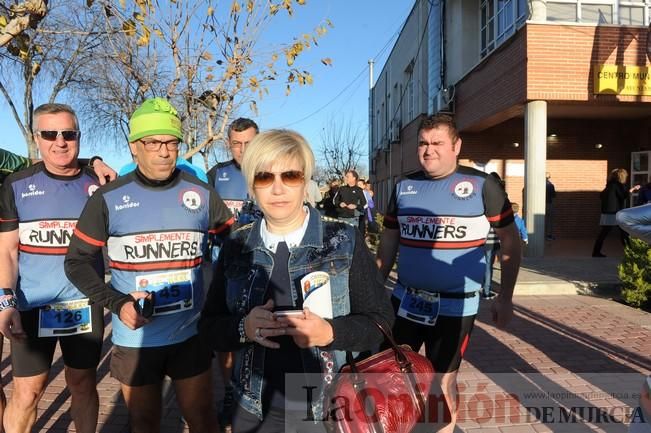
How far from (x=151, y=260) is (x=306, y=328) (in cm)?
126

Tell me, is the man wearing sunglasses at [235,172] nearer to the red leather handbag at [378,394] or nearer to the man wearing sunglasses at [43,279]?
the man wearing sunglasses at [43,279]

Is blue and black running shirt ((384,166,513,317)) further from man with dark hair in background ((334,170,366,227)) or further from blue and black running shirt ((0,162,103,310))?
man with dark hair in background ((334,170,366,227))

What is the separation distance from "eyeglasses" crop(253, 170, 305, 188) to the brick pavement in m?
2.55

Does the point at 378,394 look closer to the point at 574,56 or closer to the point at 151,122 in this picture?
the point at 151,122

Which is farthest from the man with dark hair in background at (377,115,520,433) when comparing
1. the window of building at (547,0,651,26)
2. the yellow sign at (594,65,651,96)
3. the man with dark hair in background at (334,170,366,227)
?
the window of building at (547,0,651,26)

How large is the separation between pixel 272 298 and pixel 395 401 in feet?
1.90

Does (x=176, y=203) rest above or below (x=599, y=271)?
Result: above

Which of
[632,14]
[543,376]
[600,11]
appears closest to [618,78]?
[600,11]

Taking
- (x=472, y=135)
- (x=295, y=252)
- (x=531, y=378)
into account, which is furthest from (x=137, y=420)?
(x=472, y=135)

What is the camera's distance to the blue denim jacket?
1819 mm

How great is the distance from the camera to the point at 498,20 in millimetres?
14344

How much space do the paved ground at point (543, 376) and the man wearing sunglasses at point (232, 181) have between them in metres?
0.40

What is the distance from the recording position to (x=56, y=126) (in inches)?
111

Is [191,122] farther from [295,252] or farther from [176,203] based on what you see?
[295,252]
